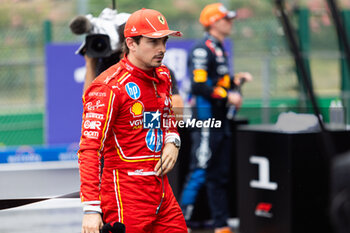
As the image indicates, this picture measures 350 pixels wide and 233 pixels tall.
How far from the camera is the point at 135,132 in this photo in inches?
138

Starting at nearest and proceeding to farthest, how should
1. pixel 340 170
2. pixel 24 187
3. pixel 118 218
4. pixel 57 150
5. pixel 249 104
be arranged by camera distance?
pixel 340 170
pixel 118 218
pixel 24 187
pixel 57 150
pixel 249 104

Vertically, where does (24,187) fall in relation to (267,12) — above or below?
below

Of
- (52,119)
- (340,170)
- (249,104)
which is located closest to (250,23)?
(249,104)

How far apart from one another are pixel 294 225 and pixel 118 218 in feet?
7.64

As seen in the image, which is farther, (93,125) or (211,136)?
(211,136)

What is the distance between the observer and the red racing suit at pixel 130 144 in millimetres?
3404

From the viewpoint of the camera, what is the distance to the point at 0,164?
423 centimetres

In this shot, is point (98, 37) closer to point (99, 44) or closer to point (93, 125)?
point (99, 44)

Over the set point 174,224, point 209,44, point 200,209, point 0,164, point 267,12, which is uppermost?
point 267,12

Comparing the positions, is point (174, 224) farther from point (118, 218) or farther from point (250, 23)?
point (250, 23)

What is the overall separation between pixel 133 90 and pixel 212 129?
273 cm

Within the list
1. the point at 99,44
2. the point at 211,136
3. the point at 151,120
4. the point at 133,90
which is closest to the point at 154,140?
the point at 151,120

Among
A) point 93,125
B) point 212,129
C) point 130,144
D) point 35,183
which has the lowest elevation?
point 35,183

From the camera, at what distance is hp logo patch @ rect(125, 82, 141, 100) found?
3473mm
